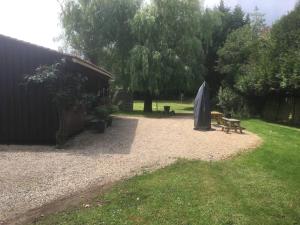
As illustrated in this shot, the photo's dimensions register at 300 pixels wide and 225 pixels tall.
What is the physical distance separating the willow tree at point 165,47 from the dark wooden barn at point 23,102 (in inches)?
500

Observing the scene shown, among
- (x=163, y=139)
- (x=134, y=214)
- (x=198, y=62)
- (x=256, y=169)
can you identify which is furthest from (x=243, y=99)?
(x=134, y=214)

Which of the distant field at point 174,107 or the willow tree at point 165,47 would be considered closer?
the willow tree at point 165,47

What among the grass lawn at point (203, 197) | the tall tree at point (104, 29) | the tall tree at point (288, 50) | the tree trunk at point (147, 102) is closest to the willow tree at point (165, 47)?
the tree trunk at point (147, 102)

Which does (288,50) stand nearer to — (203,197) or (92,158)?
(92,158)

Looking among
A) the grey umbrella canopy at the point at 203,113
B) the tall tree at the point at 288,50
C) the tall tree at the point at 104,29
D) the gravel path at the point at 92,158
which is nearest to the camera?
the gravel path at the point at 92,158

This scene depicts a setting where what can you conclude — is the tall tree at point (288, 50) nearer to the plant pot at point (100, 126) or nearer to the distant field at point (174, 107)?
the distant field at point (174, 107)

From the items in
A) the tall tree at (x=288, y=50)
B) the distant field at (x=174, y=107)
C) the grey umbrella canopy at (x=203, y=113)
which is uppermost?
the tall tree at (x=288, y=50)

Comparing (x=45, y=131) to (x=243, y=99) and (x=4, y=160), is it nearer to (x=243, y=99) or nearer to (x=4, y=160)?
(x=4, y=160)

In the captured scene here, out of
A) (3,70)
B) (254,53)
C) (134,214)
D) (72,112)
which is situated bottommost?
(134,214)

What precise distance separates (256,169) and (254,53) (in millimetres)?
21071

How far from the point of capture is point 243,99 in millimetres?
26797

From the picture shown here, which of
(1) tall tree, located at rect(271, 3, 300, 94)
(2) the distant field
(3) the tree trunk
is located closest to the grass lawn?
(1) tall tree, located at rect(271, 3, 300, 94)

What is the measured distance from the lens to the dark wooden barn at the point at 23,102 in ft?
42.2

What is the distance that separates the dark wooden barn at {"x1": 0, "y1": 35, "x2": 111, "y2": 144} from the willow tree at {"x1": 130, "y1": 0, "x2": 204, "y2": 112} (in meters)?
12.7
